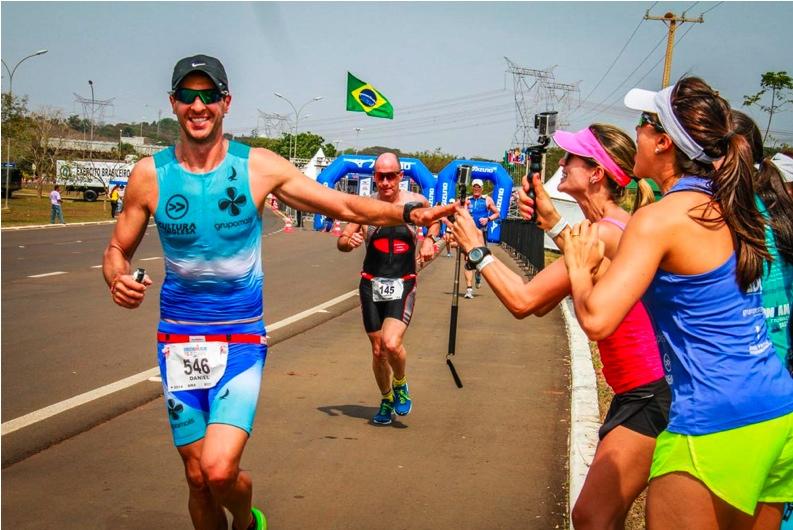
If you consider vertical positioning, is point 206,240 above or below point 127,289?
above

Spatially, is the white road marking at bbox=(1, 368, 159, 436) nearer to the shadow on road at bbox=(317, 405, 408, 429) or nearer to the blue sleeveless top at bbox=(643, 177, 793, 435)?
the shadow on road at bbox=(317, 405, 408, 429)

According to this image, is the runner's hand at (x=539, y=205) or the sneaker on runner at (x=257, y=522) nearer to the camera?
the runner's hand at (x=539, y=205)

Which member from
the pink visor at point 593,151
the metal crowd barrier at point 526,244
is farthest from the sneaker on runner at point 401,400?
the metal crowd barrier at point 526,244

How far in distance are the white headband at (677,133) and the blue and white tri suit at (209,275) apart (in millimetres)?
2153

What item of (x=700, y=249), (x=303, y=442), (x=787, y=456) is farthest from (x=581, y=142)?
(x=303, y=442)

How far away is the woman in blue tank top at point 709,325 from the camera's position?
2.93 m

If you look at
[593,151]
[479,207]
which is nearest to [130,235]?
[593,151]

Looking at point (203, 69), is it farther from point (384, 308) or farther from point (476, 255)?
point (384, 308)

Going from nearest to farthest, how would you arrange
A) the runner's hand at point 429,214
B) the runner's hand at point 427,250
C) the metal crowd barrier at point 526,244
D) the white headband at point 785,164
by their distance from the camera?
the runner's hand at point 429,214 < the white headband at point 785,164 < the runner's hand at point 427,250 < the metal crowd barrier at point 526,244

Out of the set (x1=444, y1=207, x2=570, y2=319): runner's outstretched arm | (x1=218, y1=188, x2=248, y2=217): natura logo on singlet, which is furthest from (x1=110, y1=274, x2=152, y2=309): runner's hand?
(x1=444, y1=207, x2=570, y2=319): runner's outstretched arm

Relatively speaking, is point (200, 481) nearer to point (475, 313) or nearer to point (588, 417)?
point (588, 417)

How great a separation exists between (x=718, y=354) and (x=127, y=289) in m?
2.72

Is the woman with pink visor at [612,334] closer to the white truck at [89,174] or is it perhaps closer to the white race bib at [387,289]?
the white race bib at [387,289]

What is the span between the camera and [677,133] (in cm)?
313
